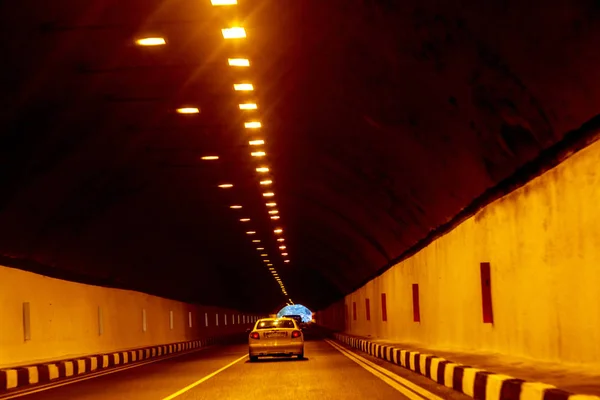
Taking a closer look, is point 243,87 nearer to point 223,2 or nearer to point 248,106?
point 248,106

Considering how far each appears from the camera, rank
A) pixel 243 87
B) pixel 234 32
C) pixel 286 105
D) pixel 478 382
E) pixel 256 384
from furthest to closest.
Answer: pixel 286 105, pixel 243 87, pixel 256 384, pixel 234 32, pixel 478 382

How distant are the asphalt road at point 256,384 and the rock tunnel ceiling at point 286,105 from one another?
3981mm

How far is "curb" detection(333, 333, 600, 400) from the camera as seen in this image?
977cm

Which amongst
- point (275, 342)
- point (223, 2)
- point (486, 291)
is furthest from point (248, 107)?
point (275, 342)

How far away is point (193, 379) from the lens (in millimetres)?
18156

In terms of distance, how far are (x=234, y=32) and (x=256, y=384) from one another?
238 inches

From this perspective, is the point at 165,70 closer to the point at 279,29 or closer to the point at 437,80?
the point at 279,29

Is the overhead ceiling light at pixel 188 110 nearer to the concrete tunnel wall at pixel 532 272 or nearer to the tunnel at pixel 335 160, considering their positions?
the tunnel at pixel 335 160

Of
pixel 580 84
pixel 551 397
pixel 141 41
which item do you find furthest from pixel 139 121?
pixel 551 397

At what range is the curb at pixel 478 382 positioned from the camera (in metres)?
9.77

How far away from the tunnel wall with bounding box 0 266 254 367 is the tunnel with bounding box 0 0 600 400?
0.32 ft

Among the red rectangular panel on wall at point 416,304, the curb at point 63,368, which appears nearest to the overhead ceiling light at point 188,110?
the curb at point 63,368

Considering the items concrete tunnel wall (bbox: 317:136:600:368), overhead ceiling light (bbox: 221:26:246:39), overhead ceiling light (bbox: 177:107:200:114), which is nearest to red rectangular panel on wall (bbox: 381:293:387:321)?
concrete tunnel wall (bbox: 317:136:600:368)

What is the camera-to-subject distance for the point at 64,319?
84.0ft
